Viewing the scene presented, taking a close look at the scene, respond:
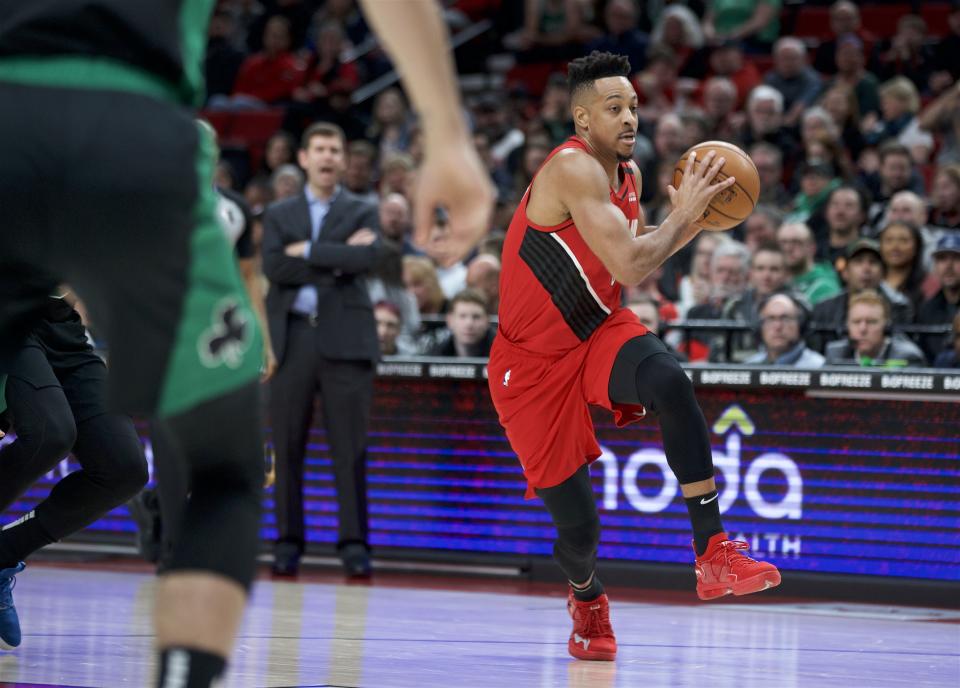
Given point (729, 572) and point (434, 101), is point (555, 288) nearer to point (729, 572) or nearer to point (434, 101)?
point (729, 572)

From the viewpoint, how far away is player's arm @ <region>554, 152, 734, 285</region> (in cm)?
544

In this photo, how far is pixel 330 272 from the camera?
8914 mm

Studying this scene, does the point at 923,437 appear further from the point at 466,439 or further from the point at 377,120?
the point at 377,120

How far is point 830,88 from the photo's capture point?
1279cm

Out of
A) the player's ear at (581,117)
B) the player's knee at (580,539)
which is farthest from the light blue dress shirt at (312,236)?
the player's knee at (580,539)

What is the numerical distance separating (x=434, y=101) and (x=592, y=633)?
3.72 meters

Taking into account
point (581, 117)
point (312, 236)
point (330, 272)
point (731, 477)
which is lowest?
point (731, 477)

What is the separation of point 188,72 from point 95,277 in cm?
38

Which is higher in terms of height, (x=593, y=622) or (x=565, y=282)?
(x=565, y=282)

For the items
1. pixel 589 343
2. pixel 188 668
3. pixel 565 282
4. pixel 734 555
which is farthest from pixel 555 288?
pixel 188 668

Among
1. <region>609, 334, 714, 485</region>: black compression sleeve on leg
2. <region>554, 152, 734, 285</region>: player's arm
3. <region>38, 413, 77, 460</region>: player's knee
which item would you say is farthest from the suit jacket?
<region>38, 413, 77, 460</region>: player's knee

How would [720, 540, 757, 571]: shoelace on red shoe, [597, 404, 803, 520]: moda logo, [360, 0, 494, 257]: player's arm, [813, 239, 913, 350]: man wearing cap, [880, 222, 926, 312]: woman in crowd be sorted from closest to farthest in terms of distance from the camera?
[360, 0, 494, 257]: player's arm → [720, 540, 757, 571]: shoelace on red shoe → [597, 404, 803, 520]: moda logo → [813, 239, 913, 350]: man wearing cap → [880, 222, 926, 312]: woman in crowd

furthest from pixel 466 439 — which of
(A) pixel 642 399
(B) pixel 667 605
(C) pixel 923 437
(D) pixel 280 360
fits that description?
(A) pixel 642 399

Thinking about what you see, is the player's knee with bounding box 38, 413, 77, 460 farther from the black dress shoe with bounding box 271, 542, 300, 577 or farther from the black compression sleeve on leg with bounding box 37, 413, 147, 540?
the black dress shoe with bounding box 271, 542, 300, 577
